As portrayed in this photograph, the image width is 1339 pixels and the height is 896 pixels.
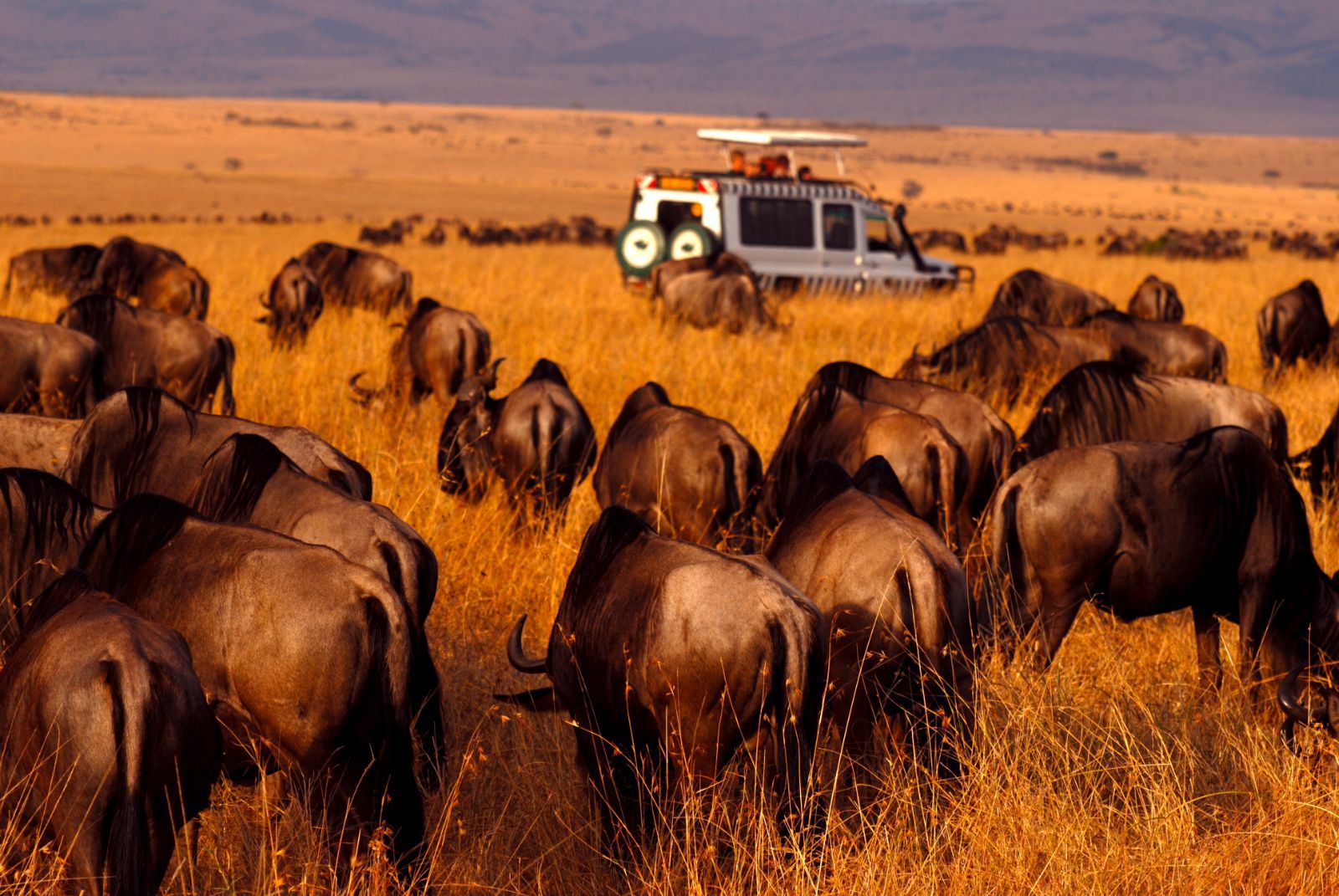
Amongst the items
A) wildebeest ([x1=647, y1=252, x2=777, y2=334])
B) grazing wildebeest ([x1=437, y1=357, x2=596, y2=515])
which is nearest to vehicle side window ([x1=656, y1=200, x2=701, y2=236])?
wildebeest ([x1=647, y1=252, x2=777, y2=334])

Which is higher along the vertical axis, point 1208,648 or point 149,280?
point 149,280

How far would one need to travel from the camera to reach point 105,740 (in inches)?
129

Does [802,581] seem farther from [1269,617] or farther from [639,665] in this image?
[1269,617]

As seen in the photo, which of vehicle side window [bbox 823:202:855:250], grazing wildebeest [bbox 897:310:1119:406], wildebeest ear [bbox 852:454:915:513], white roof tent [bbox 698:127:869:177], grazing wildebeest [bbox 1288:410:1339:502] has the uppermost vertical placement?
white roof tent [bbox 698:127:869:177]

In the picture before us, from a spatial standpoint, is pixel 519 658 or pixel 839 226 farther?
pixel 839 226

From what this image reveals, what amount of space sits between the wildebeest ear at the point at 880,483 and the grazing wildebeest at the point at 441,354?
231 inches

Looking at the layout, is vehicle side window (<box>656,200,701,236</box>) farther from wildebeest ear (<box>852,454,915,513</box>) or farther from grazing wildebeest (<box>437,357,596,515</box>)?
wildebeest ear (<box>852,454,915,513</box>)

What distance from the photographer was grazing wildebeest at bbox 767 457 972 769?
4488 mm

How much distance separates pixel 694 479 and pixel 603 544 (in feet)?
7.72

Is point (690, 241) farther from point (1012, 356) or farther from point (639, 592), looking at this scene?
point (639, 592)

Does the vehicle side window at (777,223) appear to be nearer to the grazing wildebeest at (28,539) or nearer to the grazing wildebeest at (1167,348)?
the grazing wildebeest at (1167,348)

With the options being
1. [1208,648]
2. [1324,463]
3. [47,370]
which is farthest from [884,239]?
[1208,648]

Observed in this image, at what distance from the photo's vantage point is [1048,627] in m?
5.73

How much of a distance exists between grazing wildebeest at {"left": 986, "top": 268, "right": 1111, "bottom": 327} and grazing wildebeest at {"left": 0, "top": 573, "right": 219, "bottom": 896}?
12.1 metres
